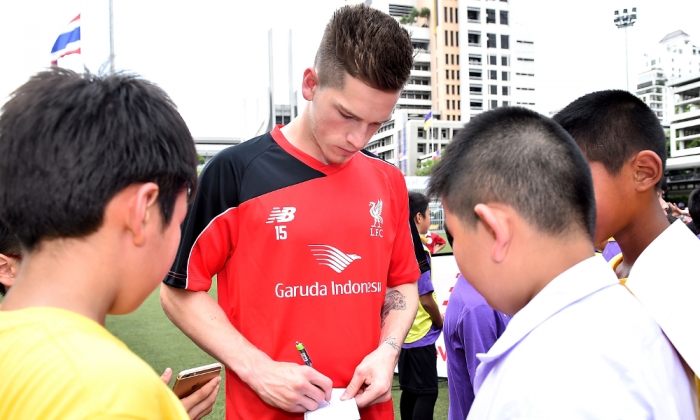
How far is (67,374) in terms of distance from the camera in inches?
35.2

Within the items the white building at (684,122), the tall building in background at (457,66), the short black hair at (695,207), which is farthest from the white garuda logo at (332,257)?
the tall building in background at (457,66)

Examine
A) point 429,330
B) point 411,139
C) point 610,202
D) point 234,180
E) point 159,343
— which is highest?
point 411,139

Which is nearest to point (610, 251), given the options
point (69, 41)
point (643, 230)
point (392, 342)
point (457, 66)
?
point (643, 230)

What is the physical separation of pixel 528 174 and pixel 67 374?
1091 mm

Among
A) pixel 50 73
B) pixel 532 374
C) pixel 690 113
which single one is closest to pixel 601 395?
pixel 532 374

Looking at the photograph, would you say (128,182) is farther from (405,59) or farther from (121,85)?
(405,59)

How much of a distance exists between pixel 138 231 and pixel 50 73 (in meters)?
0.41

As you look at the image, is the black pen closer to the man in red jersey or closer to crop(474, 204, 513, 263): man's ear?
the man in red jersey

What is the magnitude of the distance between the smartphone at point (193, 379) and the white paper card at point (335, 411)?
37 centimetres

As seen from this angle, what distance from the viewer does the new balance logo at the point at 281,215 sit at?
83.9 inches

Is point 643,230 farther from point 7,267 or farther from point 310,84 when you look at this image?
point 7,267

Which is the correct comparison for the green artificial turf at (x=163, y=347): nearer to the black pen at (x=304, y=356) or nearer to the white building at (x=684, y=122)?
the black pen at (x=304, y=356)

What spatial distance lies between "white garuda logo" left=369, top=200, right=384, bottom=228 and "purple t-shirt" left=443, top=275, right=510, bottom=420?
70cm

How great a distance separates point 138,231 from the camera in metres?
1.15
